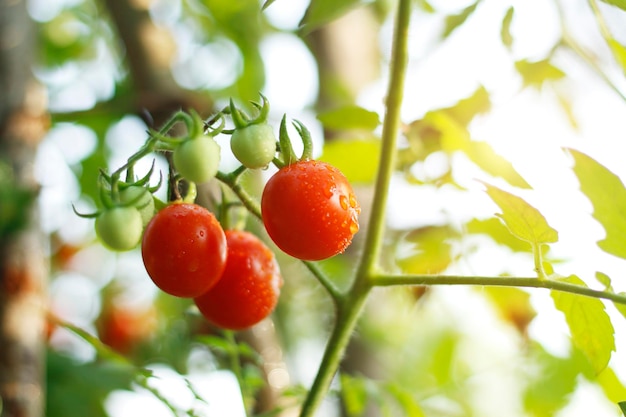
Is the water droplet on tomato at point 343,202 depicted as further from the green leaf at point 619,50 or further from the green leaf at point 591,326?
the green leaf at point 619,50

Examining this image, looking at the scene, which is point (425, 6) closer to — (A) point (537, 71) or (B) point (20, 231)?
(A) point (537, 71)

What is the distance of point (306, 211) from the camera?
713 millimetres

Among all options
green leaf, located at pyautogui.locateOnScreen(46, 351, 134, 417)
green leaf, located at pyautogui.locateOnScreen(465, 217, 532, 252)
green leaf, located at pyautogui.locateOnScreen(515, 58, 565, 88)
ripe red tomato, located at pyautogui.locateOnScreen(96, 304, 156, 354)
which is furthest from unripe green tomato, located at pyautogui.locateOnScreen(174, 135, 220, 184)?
ripe red tomato, located at pyautogui.locateOnScreen(96, 304, 156, 354)

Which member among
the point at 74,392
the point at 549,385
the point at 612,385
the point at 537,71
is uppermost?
the point at 537,71

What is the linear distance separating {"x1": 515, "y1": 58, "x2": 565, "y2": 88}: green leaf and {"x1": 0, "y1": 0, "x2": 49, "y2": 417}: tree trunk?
2.84 feet

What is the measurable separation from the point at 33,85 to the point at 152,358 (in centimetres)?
88

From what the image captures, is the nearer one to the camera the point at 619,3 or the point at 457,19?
the point at 619,3

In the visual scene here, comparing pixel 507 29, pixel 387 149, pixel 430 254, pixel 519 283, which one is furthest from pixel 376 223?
pixel 430 254

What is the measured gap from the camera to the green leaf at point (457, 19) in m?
1.09

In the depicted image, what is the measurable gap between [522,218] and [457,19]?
0.50 m

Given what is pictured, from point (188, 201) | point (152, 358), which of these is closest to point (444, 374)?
point (152, 358)

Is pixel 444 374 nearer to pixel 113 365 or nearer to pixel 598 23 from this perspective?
pixel 113 365

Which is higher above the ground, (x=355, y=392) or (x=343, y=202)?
(x=343, y=202)

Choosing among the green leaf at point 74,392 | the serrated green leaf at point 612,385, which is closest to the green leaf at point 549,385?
the serrated green leaf at point 612,385
